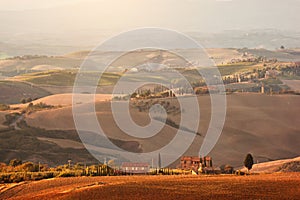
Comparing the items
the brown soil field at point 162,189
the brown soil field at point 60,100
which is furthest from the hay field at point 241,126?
the brown soil field at point 162,189

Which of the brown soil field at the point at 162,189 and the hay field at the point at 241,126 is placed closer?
the brown soil field at the point at 162,189

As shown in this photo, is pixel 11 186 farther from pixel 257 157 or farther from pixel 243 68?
pixel 243 68

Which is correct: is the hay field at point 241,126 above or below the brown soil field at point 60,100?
below

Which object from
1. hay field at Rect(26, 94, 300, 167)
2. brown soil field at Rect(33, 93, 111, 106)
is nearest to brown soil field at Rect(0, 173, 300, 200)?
hay field at Rect(26, 94, 300, 167)

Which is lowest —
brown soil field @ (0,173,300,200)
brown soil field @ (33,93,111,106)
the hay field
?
brown soil field @ (0,173,300,200)

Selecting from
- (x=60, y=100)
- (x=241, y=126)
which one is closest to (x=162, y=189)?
(x=241, y=126)

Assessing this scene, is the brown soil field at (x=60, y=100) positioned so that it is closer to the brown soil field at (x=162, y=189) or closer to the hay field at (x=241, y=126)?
the hay field at (x=241, y=126)

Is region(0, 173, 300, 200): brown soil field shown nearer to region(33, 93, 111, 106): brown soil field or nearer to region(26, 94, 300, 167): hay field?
region(26, 94, 300, 167): hay field

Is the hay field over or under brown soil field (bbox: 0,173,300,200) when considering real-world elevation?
over

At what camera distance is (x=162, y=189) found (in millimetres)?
27219

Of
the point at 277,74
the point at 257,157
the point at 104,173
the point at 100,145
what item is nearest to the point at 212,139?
the point at 257,157

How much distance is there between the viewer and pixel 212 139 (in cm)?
6950

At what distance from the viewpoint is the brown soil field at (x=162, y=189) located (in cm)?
2605

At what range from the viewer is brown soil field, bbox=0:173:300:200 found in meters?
26.0
